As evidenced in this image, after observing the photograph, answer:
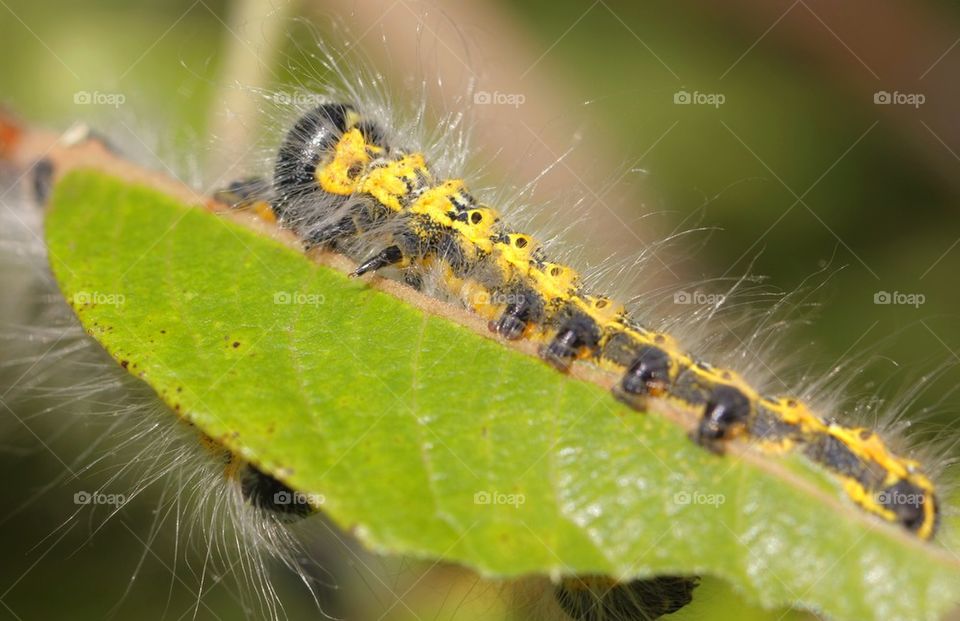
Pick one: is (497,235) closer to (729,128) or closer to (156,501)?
(156,501)

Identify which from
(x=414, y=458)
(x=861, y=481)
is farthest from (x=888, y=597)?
(x=414, y=458)
